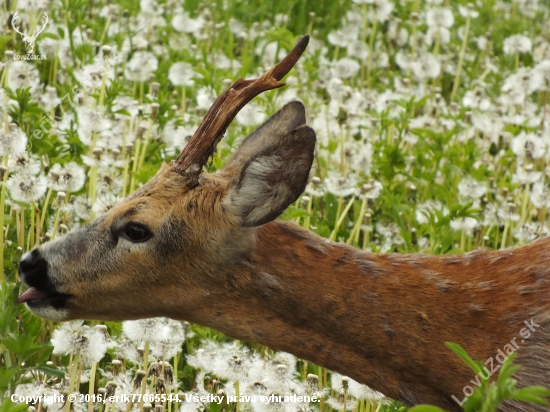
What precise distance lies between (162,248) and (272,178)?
516 millimetres

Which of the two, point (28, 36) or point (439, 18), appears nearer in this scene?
point (28, 36)

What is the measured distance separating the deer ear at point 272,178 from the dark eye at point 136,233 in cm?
33

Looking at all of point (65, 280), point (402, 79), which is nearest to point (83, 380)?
point (65, 280)

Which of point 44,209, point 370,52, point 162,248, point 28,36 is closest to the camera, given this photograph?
point 162,248

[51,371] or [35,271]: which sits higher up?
[35,271]

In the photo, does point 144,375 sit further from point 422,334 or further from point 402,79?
point 402,79

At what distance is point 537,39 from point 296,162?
7199mm

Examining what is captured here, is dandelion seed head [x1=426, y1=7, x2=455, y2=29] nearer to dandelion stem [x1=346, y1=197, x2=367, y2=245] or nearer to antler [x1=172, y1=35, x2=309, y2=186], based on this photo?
dandelion stem [x1=346, y1=197, x2=367, y2=245]

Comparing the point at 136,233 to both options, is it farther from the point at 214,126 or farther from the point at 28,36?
the point at 28,36

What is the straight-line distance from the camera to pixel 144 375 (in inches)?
173

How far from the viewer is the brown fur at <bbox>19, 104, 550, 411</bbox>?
394cm

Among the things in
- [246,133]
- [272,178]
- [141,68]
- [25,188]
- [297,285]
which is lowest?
[297,285]

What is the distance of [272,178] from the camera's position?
13.3 ft

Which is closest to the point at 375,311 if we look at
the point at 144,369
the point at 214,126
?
the point at 214,126
